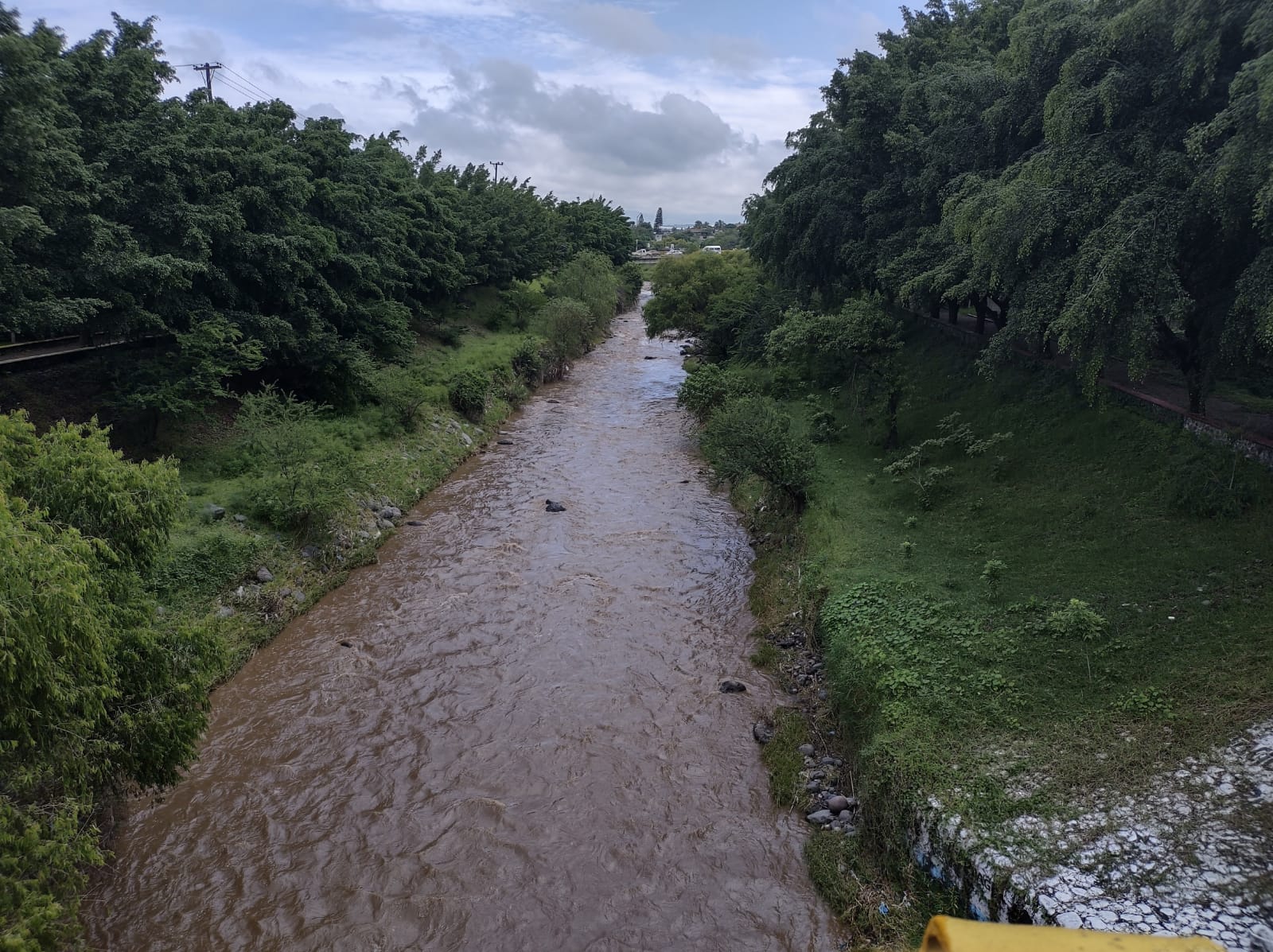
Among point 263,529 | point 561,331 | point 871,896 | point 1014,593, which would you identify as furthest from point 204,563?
point 561,331

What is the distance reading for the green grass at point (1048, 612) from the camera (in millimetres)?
10672

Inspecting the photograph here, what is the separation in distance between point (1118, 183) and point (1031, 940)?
15913 millimetres

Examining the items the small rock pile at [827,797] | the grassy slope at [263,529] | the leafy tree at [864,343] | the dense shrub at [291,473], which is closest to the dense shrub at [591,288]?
the grassy slope at [263,529]

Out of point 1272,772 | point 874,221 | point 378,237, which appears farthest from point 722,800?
point 378,237

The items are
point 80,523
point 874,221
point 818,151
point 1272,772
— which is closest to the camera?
point 1272,772

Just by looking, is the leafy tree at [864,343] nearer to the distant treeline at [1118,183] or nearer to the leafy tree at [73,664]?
the distant treeline at [1118,183]

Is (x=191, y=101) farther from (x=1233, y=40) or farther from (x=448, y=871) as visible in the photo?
(x=1233, y=40)

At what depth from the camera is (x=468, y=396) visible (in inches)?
1298

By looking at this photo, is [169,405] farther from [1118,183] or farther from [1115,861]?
[1118,183]

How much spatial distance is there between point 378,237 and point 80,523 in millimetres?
25372

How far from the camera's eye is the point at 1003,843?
9.38 metres

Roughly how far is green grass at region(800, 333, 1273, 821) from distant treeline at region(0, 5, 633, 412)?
17310 millimetres

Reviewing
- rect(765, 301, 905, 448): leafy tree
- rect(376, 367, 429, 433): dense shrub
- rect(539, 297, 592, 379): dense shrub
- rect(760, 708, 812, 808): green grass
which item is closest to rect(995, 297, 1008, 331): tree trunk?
rect(765, 301, 905, 448): leafy tree

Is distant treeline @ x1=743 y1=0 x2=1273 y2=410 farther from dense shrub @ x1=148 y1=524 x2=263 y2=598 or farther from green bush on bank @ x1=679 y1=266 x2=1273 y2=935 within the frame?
dense shrub @ x1=148 y1=524 x2=263 y2=598
